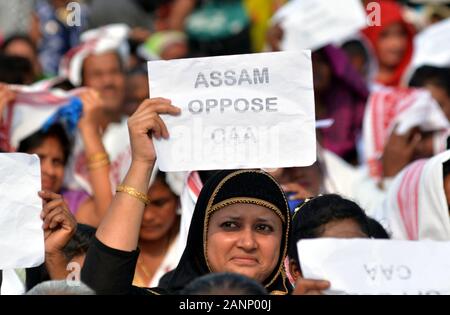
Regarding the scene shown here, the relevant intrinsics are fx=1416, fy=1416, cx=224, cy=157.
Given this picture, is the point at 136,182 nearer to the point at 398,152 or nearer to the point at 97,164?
the point at 97,164

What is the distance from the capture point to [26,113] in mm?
7176

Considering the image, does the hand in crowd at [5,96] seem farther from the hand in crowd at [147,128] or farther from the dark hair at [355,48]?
the dark hair at [355,48]

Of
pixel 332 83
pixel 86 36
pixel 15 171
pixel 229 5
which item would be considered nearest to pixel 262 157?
pixel 15 171

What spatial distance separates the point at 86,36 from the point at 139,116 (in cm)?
547

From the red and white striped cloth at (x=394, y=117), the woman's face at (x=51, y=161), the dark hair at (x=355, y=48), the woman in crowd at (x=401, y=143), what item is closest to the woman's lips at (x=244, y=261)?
the woman's face at (x=51, y=161)

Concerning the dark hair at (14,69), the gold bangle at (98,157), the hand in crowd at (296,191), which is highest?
the dark hair at (14,69)

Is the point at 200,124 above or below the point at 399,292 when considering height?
above

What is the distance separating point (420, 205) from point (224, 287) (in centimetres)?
223

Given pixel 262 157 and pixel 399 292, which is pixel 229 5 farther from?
pixel 399 292

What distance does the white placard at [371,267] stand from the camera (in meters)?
4.42

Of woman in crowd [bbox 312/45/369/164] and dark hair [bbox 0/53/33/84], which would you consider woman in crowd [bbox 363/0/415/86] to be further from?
dark hair [bbox 0/53/33/84]

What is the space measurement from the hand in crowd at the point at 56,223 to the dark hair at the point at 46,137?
1894 millimetres

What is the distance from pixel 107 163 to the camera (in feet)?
22.6

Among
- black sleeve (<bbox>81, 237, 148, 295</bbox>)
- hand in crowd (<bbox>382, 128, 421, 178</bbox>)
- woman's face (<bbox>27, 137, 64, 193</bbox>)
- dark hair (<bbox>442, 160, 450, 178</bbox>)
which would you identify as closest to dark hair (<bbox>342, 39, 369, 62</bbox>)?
hand in crowd (<bbox>382, 128, 421, 178</bbox>)
